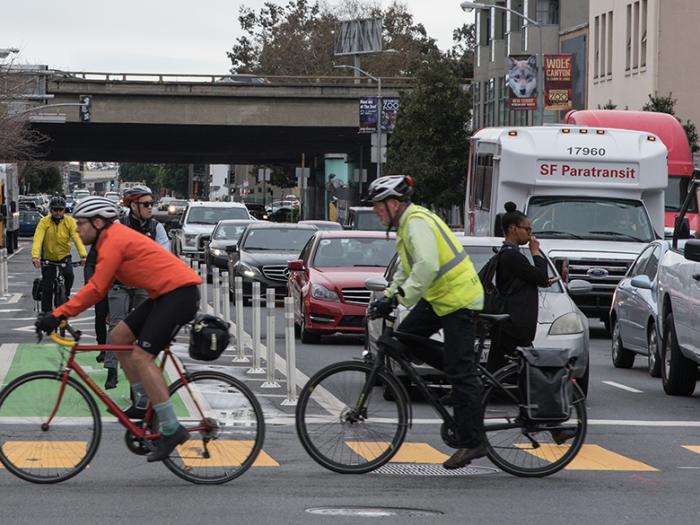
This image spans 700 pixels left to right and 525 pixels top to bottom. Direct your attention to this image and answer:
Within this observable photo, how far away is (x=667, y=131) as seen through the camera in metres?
31.0

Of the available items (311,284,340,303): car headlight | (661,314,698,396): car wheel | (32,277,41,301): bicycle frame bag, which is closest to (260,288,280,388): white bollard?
(661,314,698,396): car wheel

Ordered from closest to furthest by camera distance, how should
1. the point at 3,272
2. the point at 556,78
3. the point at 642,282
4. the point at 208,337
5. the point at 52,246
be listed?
1. the point at 208,337
2. the point at 642,282
3. the point at 52,246
4. the point at 3,272
5. the point at 556,78

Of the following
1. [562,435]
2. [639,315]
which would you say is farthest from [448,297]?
[639,315]

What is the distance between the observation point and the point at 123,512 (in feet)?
28.3

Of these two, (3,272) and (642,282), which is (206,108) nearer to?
(3,272)

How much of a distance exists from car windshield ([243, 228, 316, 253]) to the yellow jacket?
8.70 m

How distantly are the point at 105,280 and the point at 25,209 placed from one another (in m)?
73.2

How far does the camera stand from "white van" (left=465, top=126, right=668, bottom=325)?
78.7 feet

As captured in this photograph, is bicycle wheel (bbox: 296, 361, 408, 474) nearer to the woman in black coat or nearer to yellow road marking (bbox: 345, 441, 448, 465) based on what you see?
yellow road marking (bbox: 345, 441, 448, 465)

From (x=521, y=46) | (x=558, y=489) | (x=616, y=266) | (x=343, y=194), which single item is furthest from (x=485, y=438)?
(x=343, y=194)

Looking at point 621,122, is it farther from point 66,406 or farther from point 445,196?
point 445,196

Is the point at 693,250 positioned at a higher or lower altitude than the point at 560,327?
higher

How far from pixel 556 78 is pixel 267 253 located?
2472 centimetres

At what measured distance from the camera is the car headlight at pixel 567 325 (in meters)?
14.5
